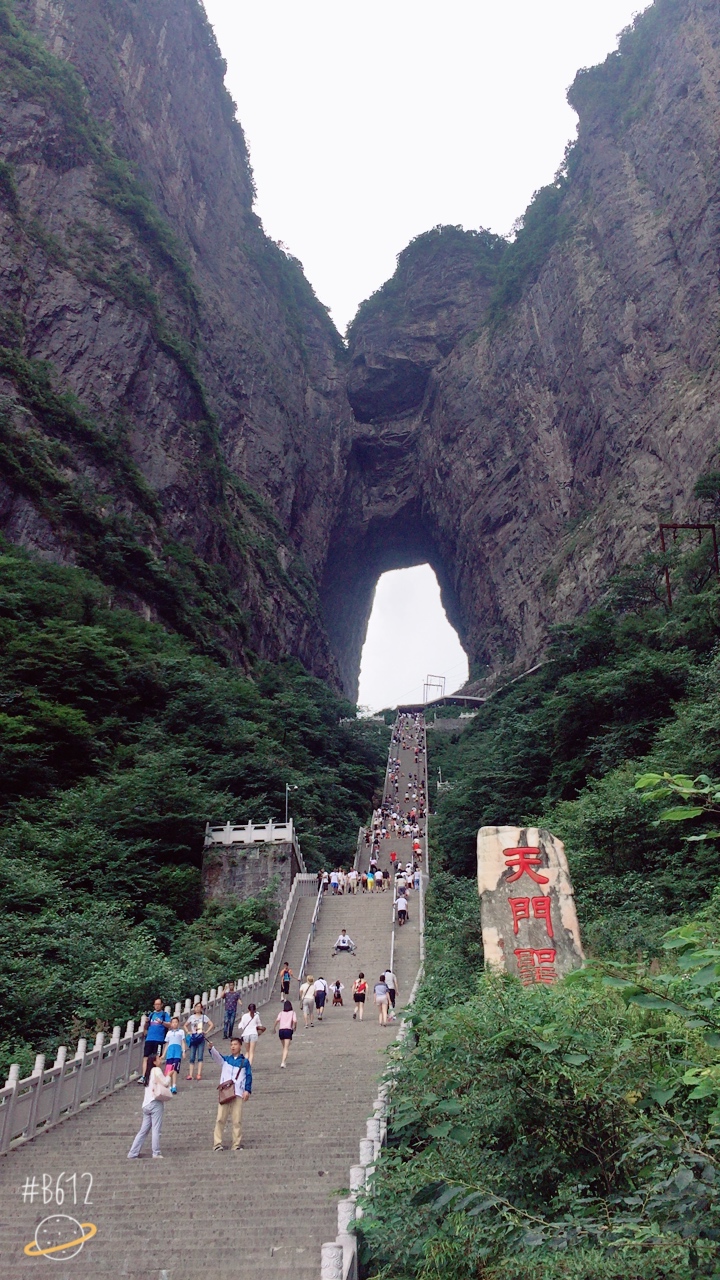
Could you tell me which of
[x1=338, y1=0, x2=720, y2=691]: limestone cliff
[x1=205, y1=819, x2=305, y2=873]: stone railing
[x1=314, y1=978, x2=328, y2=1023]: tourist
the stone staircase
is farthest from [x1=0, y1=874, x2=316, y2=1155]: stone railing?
[x1=338, y1=0, x2=720, y2=691]: limestone cliff

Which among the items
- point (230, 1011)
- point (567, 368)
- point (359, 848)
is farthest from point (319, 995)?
point (567, 368)

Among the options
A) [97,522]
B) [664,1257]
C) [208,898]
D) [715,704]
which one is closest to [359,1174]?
[664,1257]

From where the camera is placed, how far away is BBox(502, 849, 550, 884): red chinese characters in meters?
8.73

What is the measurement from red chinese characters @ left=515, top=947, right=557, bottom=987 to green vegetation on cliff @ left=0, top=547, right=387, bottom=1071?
4.73 meters

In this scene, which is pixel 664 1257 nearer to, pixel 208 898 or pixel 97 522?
pixel 208 898

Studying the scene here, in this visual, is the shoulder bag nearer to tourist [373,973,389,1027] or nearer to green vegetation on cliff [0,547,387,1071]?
green vegetation on cliff [0,547,387,1071]

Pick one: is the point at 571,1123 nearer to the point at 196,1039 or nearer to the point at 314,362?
the point at 196,1039

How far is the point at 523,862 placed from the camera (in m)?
8.78

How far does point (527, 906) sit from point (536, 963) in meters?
0.56

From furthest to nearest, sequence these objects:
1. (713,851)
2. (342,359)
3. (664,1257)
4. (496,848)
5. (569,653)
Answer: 1. (342,359)
2. (569,653)
3. (713,851)
4. (496,848)
5. (664,1257)

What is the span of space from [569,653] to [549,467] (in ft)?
65.9

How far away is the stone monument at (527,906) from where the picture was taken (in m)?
8.34

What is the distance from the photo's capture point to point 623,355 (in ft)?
120

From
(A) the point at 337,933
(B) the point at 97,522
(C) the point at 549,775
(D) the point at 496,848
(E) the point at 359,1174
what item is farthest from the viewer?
(B) the point at 97,522
